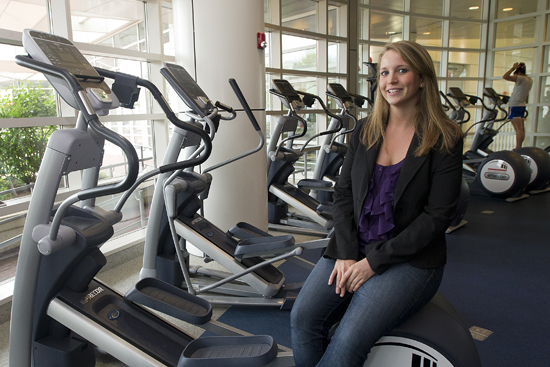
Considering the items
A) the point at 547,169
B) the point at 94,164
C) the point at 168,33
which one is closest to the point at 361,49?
the point at 547,169

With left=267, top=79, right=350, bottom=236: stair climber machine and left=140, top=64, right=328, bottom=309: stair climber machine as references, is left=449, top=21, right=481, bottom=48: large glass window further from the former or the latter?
left=140, top=64, right=328, bottom=309: stair climber machine

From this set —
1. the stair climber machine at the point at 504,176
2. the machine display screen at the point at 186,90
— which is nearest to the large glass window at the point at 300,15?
the stair climber machine at the point at 504,176

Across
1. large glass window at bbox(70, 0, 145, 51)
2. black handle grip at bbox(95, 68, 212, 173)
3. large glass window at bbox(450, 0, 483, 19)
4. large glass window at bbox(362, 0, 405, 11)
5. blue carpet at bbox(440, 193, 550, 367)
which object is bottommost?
blue carpet at bbox(440, 193, 550, 367)

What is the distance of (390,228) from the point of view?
1.52 metres

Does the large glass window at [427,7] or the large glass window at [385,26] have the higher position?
the large glass window at [427,7]

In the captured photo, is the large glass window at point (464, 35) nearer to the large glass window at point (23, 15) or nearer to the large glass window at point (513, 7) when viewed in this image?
the large glass window at point (513, 7)

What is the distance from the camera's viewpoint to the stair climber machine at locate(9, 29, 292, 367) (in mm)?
1533

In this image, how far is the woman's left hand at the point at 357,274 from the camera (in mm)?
1463

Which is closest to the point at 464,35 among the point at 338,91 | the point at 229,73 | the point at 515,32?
the point at 515,32

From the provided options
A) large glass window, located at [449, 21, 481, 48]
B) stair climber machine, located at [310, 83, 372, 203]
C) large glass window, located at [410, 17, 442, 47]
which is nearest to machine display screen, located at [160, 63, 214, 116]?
stair climber machine, located at [310, 83, 372, 203]

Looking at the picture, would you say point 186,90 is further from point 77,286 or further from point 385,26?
point 385,26

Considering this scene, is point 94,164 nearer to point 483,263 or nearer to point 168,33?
point 168,33

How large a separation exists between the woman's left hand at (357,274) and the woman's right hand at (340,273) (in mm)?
20

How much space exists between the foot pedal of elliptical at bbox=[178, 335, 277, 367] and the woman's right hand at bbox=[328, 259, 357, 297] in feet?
1.25
